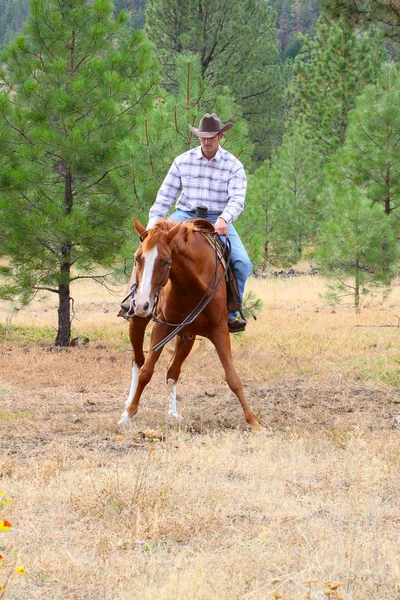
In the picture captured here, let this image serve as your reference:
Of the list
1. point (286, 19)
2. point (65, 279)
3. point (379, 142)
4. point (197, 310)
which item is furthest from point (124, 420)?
point (286, 19)

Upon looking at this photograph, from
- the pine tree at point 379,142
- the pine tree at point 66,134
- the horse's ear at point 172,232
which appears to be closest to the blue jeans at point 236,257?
the horse's ear at point 172,232

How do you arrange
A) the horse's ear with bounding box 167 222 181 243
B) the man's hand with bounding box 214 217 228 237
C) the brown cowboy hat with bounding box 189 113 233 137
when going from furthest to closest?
the brown cowboy hat with bounding box 189 113 233 137 → the man's hand with bounding box 214 217 228 237 → the horse's ear with bounding box 167 222 181 243

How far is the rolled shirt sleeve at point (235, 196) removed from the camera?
729cm

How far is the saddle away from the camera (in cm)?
708

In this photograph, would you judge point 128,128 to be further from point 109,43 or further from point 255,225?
point 255,225

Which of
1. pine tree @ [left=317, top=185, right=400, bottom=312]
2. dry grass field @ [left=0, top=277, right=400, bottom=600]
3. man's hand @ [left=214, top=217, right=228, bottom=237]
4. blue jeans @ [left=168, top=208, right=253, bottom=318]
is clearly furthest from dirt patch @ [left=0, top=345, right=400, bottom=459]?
pine tree @ [left=317, top=185, right=400, bottom=312]

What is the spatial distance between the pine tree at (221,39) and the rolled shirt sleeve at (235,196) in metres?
14.9

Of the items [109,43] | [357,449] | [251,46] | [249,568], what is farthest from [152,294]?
[251,46]

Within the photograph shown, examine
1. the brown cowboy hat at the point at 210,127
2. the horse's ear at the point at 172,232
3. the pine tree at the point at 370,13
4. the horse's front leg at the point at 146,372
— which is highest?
the pine tree at the point at 370,13

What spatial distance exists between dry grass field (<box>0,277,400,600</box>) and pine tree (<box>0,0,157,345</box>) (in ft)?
8.72

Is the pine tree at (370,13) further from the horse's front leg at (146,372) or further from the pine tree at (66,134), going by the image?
the horse's front leg at (146,372)

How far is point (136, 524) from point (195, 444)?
2.01 m

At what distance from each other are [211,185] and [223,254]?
0.81 metres

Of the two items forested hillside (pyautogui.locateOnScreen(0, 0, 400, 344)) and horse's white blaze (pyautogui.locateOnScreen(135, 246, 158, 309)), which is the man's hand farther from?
forested hillside (pyautogui.locateOnScreen(0, 0, 400, 344))
